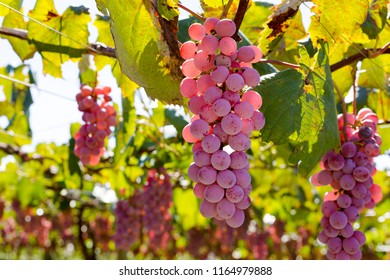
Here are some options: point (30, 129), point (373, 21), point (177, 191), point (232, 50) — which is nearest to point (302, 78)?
point (232, 50)

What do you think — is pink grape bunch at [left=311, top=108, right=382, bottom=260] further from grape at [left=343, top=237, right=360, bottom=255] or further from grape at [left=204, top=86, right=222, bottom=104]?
grape at [left=204, top=86, right=222, bottom=104]

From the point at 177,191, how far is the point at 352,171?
303 cm

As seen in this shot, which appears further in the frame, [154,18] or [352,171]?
[352,171]

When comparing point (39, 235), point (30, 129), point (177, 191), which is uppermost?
point (30, 129)

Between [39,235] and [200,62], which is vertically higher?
[200,62]

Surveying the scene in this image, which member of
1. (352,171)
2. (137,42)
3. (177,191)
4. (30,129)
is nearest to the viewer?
(137,42)

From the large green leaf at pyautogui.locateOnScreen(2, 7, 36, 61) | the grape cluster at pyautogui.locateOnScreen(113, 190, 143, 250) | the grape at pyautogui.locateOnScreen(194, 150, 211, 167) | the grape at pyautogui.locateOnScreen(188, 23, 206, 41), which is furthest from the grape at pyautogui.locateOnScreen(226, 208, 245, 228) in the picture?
the grape cluster at pyautogui.locateOnScreen(113, 190, 143, 250)

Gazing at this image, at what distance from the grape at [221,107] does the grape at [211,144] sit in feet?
0.14

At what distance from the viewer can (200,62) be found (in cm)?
90

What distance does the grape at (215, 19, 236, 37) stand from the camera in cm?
89

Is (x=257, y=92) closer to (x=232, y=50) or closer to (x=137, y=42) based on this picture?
(x=232, y=50)

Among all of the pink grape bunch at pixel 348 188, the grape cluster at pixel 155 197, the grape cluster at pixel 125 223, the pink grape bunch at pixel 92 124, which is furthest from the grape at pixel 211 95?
the grape cluster at pixel 125 223
